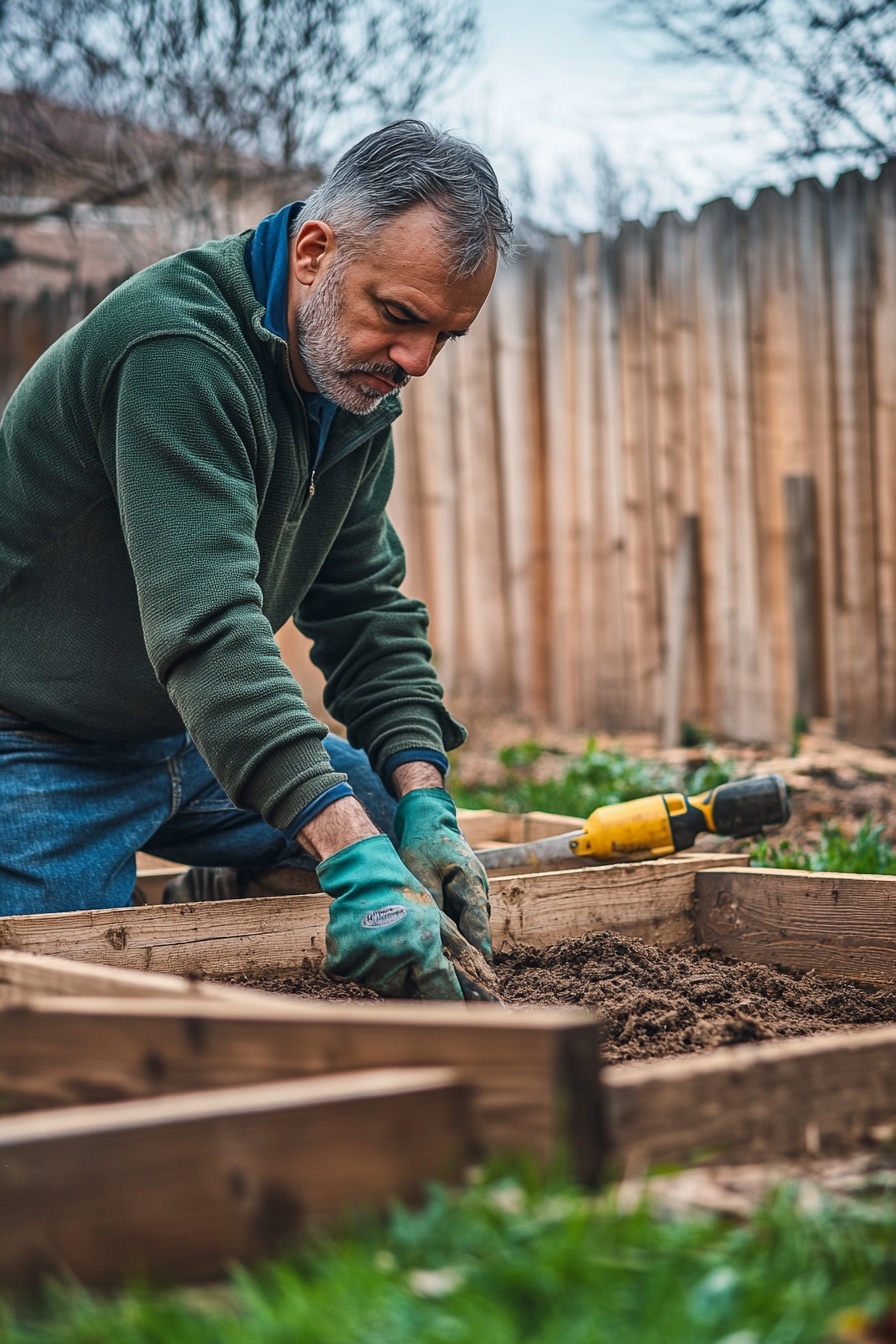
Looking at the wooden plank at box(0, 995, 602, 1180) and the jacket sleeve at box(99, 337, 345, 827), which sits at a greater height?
the jacket sleeve at box(99, 337, 345, 827)

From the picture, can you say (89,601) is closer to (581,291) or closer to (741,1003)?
(741,1003)

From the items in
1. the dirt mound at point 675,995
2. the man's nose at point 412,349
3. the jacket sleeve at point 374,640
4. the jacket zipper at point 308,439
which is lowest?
the dirt mound at point 675,995

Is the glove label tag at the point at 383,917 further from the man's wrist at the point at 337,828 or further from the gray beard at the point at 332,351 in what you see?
the gray beard at the point at 332,351

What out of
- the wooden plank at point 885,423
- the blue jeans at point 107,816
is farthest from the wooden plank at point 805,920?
the wooden plank at point 885,423

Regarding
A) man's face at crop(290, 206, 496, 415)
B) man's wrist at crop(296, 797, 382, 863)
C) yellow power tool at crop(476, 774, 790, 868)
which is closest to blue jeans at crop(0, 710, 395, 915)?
yellow power tool at crop(476, 774, 790, 868)

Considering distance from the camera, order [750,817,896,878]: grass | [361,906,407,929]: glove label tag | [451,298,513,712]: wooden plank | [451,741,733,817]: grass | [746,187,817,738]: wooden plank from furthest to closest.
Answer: [451,298,513,712]: wooden plank → [746,187,817,738]: wooden plank → [451,741,733,817]: grass → [750,817,896,878]: grass → [361,906,407,929]: glove label tag

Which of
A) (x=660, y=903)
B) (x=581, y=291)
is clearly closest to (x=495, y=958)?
(x=660, y=903)

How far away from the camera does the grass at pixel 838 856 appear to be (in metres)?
3.47

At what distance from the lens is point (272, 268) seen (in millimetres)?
2740

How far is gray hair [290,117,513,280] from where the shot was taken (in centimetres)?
Result: 259

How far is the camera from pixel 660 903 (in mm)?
3035

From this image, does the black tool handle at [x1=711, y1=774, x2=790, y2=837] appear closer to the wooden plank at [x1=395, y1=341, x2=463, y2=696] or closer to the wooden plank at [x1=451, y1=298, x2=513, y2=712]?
the wooden plank at [x1=451, y1=298, x2=513, y2=712]

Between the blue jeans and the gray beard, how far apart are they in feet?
3.06

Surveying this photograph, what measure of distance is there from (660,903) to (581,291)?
166 inches
